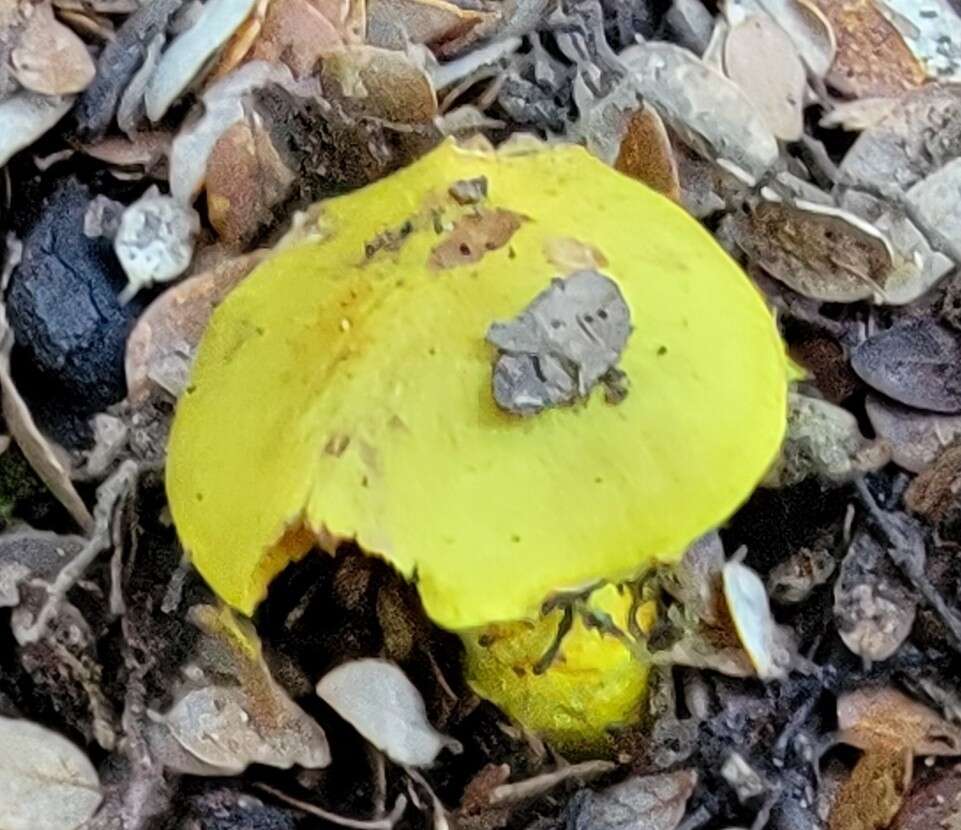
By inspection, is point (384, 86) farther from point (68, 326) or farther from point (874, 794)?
point (874, 794)

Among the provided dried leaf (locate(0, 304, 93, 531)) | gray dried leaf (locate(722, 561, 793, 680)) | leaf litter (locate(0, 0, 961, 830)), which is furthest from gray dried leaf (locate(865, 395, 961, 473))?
dried leaf (locate(0, 304, 93, 531))

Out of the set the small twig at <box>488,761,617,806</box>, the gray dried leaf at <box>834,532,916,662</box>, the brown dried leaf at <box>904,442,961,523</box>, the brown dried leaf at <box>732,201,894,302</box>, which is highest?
the brown dried leaf at <box>732,201,894,302</box>

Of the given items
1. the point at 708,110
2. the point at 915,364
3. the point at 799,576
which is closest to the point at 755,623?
the point at 799,576

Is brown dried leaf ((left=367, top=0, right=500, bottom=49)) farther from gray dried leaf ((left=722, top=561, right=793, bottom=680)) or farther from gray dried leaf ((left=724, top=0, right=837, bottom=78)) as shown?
gray dried leaf ((left=722, top=561, right=793, bottom=680))

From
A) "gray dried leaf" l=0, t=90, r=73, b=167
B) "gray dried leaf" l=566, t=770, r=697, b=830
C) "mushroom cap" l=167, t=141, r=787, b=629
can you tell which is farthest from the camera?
"gray dried leaf" l=0, t=90, r=73, b=167

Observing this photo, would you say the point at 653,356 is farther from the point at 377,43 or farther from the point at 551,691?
the point at 377,43

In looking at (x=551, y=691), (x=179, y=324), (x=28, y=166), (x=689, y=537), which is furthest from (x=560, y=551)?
(x=28, y=166)
